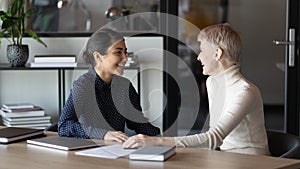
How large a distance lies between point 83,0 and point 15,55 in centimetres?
72

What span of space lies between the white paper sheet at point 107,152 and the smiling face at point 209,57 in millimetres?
556

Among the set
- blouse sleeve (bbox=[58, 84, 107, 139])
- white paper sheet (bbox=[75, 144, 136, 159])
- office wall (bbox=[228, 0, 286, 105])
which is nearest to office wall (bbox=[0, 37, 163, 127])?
office wall (bbox=[228, 0, 286, 105])

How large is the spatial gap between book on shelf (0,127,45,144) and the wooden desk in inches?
7.6

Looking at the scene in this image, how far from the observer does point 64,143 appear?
270 centimetres

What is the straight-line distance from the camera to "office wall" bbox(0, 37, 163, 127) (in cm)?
489

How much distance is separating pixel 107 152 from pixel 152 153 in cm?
23

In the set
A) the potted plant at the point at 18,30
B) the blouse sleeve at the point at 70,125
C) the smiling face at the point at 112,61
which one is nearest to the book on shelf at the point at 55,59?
the potted plant at the point at 18,30

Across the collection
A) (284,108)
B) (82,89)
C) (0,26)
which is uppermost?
(0,26)

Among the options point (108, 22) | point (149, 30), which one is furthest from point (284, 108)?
point (108, 22)

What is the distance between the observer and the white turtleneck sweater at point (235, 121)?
2.68 m

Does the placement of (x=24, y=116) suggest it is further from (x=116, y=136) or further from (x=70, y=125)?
(x=116, y=136)

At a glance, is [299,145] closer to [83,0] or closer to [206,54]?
[206,54]

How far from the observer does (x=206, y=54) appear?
2.86 m

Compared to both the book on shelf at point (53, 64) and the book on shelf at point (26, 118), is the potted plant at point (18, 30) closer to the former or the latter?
the book on shelf at point (53, 64)
